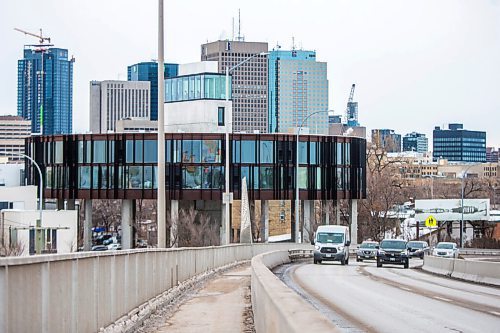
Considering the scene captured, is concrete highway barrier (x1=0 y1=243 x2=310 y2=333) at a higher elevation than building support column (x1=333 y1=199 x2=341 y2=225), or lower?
higher

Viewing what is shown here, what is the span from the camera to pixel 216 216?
113 metres

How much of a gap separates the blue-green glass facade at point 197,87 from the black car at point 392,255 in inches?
2506

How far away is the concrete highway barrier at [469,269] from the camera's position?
3618 centimetres

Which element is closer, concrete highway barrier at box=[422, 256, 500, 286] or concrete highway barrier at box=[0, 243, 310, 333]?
concrete highway barrier at box=[0, 243, 310, 333]

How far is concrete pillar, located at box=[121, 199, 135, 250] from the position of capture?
4215 inches

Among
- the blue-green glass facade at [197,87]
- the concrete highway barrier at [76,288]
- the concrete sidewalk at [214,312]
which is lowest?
the concrete sidewalk at [214,312]

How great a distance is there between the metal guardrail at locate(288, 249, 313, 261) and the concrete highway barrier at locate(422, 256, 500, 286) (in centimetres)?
1900

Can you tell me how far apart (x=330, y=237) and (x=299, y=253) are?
1258cm

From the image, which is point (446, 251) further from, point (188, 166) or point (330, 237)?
point (188, 166)

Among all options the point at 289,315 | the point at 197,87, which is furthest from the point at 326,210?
the point at 289,315

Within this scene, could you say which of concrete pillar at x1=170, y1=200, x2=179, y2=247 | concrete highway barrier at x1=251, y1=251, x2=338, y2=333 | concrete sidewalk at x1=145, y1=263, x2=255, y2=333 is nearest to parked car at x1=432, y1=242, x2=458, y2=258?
concrete pillar at x1=170, y1=200, x2=179, y2=247

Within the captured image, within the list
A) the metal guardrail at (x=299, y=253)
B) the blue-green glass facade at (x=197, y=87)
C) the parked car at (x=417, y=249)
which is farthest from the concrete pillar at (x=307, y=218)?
the metal guardrail at (x=299, y=253)

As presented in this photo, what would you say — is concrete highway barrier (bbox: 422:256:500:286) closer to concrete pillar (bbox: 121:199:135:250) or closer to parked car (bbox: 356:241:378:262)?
parked car (bbox: 356:241:378:262)

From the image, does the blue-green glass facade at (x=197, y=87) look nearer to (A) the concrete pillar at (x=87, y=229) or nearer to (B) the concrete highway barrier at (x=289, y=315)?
(A) the concrete pillar at (x=87, y=229)
